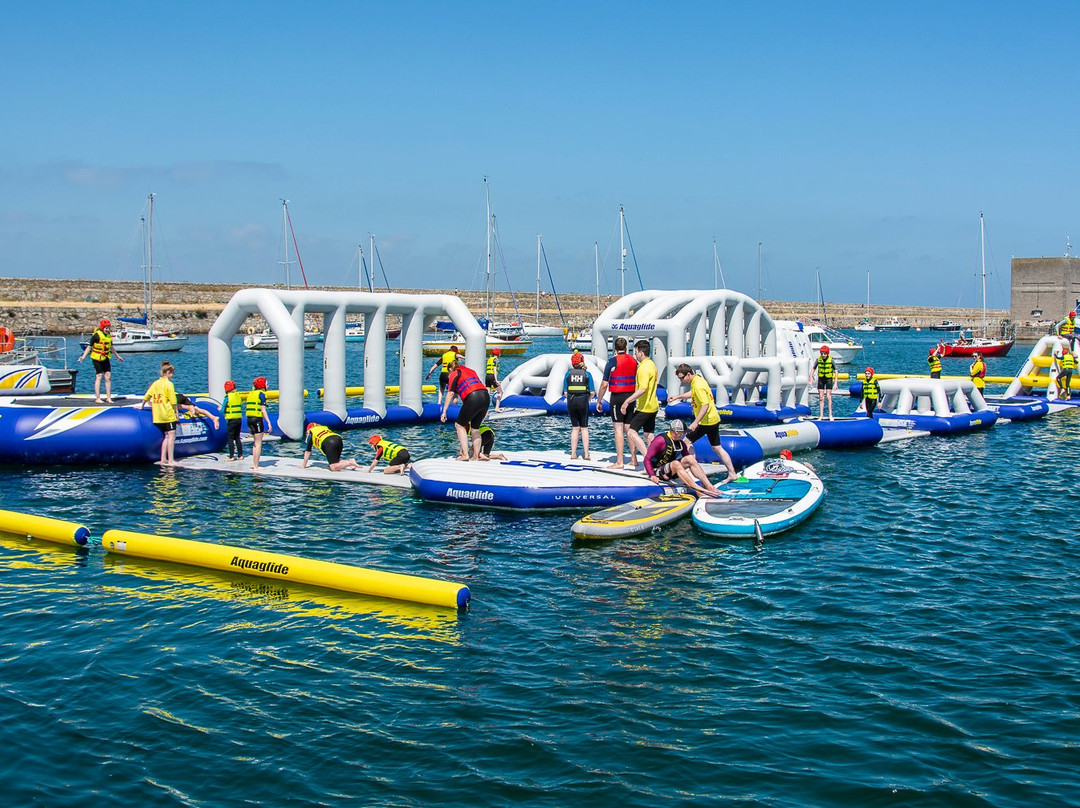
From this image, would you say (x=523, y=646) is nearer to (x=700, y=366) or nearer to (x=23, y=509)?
(x=23, y=509)

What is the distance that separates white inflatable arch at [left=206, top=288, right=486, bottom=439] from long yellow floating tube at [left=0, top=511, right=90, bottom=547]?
305 inches

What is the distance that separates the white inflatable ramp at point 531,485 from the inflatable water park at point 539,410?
0.03 meters

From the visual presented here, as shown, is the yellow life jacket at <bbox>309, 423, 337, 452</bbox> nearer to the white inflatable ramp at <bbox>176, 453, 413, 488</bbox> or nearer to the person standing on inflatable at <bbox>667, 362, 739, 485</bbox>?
the white inflatable ramp at <bbox>176, 453, 413, 488</bbox>

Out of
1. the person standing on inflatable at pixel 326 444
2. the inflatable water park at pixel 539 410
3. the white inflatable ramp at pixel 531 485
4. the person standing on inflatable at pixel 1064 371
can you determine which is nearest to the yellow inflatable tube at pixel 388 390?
the inflatable water park at pixel 539 410

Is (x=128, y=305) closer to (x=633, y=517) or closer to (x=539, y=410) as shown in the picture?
(x=539, y=410)

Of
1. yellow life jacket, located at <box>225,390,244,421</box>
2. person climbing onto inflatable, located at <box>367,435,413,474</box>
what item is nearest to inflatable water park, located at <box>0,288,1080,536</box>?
person climbing onto inflatable, located at <box>367,435,413,474</box>

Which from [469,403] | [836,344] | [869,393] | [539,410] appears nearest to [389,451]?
[469,403]

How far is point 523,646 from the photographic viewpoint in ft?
31.9

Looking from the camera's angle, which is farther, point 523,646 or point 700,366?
point 700,366

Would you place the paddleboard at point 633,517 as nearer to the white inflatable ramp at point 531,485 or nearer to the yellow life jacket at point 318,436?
the white inflatable ramp at point 531,485

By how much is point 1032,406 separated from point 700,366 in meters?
9.98

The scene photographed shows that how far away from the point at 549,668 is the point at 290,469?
34.2 feet

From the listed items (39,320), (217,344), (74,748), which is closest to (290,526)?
(74,748)

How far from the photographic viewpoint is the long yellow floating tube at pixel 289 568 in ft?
35.7
